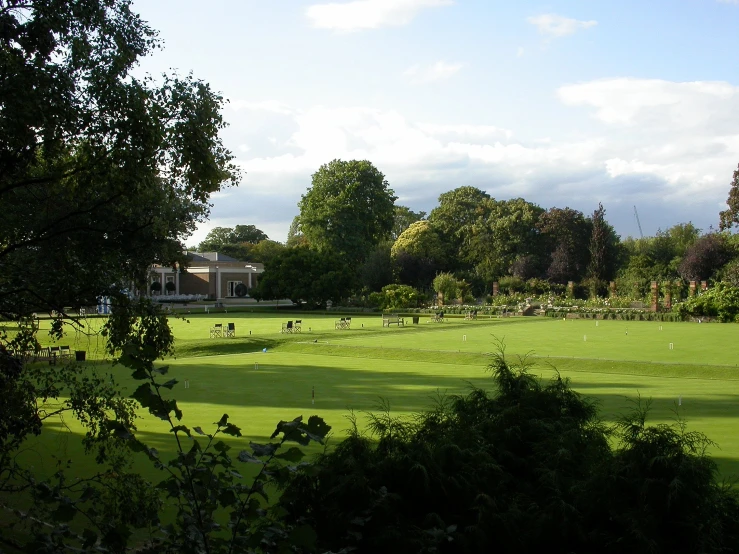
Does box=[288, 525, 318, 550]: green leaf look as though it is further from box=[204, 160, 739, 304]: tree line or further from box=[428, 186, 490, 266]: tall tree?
box=[428, 186, 490, 266]: tall tree

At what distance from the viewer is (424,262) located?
71.6 metres

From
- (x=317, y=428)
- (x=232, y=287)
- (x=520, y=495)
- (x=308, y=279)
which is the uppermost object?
(x=308, y=279)

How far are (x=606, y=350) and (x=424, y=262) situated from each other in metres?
43.3

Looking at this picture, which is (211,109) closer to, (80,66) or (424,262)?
(80,66)

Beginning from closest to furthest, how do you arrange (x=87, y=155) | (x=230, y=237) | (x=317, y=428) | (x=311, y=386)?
1. (x=317, y=428)
2. (x=87, y=155)
3. (x=311, y=386)
4. (x=230, y=237)

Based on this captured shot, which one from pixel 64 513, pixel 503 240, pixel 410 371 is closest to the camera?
pixel 64 513

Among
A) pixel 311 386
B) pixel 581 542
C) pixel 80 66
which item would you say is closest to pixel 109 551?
pixel 581 542

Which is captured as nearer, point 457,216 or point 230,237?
point 457,216

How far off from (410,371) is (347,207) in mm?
50428

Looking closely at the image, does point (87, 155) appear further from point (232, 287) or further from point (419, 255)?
point (232, 287)

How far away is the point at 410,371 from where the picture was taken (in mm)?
24125

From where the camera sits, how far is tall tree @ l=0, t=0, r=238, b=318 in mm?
7555

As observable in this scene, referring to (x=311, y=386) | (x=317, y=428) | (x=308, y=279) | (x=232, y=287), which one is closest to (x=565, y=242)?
(x=308, y=279)

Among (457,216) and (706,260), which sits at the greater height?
(457,216)
